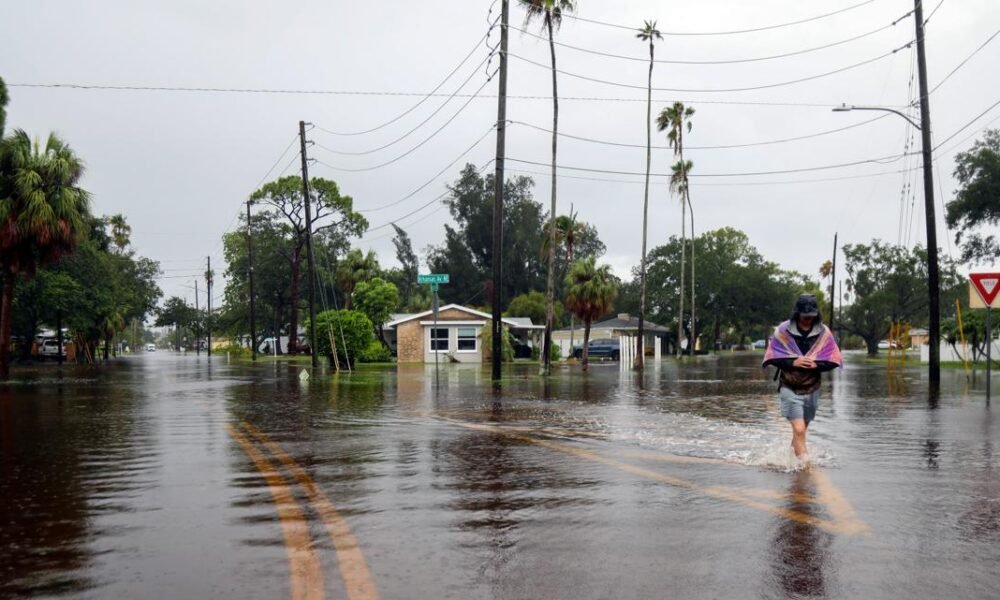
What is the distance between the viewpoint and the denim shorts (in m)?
9.89

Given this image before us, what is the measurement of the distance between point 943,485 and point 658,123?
52.4 m

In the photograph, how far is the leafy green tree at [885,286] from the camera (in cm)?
7288

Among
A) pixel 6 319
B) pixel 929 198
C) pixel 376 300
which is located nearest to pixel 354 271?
pixel 376 300

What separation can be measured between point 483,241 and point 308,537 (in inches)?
3481

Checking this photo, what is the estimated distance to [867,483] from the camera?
885 cm

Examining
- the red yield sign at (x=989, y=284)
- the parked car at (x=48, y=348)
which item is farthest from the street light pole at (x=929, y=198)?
the parked car at (x=48, y=348)

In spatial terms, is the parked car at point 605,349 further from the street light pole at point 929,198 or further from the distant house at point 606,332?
the street light pole at point 929,198

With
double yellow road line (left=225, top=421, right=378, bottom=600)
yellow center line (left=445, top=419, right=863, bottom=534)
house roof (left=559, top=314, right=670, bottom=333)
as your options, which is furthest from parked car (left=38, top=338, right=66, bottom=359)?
double yellow road line (left=225, top=421, right=378, bottom=600)

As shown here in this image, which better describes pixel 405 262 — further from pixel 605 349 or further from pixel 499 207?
pixel 499 207

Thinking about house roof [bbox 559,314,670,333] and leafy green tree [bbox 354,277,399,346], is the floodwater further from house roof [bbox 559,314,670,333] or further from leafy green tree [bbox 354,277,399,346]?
house roof [bbox 559,314,670,333]

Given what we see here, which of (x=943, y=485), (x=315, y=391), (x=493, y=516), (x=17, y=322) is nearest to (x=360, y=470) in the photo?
(x=493, y=516)

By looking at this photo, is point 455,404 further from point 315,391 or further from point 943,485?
point 943,485

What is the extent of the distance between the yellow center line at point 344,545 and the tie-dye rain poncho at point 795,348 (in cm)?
488

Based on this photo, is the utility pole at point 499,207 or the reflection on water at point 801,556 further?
the utility pole at point 499,207
